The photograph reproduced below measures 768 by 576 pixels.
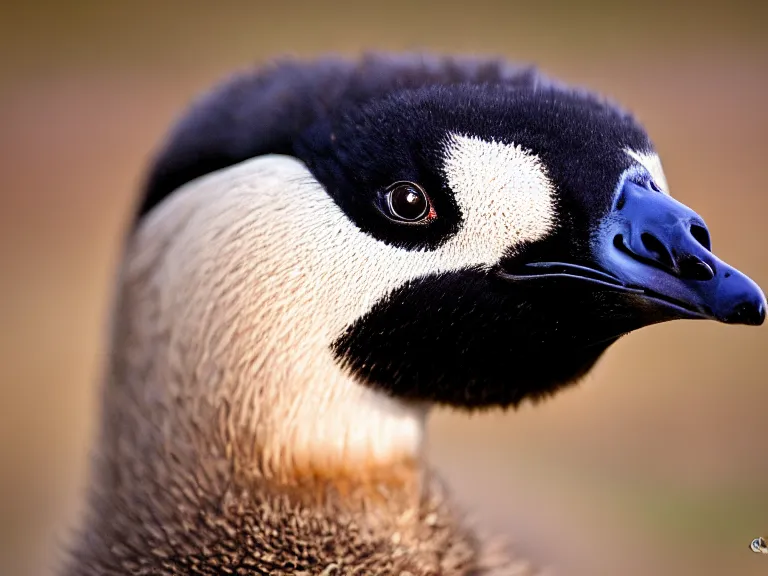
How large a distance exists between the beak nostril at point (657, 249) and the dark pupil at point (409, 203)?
40 cm

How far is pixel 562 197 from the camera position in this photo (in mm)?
1767

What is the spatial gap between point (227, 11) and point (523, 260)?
29.6ft

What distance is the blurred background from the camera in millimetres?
5359

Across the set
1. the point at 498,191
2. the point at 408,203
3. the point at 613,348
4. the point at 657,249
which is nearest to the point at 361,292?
the point at 408,203

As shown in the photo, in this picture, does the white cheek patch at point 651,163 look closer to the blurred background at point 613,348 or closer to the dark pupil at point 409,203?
the dark pupil at point 409,203

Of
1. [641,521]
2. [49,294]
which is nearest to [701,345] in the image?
[641,521]

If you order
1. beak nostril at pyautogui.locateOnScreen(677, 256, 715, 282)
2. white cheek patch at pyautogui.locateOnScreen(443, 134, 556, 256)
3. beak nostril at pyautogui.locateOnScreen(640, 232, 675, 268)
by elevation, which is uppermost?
white cheek patch at pyautogui.locateOnScreen(443, 134, 556, 256)

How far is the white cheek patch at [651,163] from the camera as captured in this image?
72.1 inches

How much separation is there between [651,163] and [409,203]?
1.49 ft

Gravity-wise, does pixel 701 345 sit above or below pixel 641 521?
above

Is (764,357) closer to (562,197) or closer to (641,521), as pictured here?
(641,521)

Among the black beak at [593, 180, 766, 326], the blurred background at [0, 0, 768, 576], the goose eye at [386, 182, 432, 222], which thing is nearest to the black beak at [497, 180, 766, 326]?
the black beak at [593, 180, 766, 326]

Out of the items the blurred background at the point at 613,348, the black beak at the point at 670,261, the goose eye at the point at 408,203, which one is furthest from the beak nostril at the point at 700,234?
the blurred background at the point at 613,348

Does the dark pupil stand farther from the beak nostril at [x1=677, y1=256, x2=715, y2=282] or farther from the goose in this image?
the beak nostril at [x1=677, y1=256, x2=715, y2=282]
